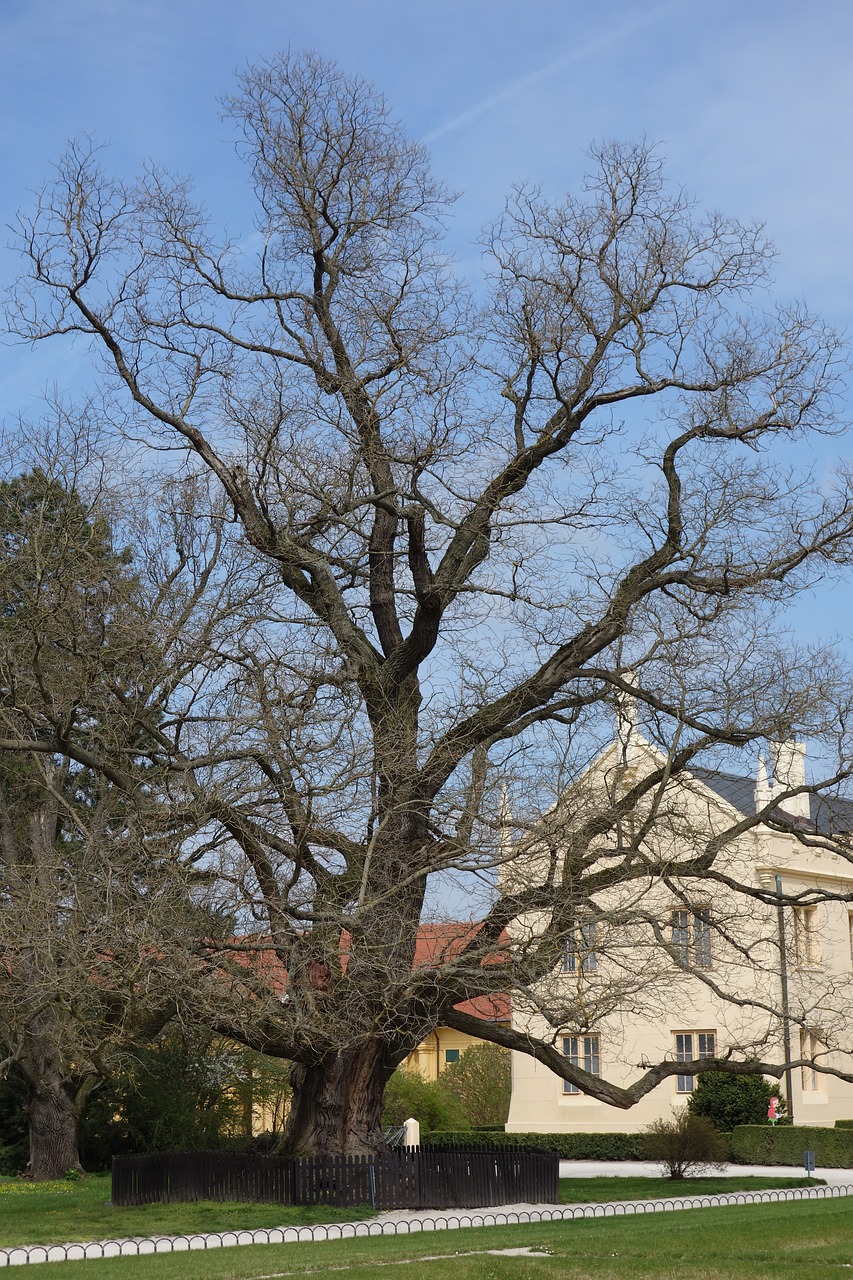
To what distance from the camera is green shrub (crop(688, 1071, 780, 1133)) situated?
1237 inches

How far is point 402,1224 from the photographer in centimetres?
1659

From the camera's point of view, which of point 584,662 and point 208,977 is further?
point 584,662

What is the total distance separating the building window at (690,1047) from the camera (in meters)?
34.6

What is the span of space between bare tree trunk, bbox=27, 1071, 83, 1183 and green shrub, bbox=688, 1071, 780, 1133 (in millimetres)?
13947

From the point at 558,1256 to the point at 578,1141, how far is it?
2223cm

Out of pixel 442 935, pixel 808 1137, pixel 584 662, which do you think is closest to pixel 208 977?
pixel 442 935

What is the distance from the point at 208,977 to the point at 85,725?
8362mm

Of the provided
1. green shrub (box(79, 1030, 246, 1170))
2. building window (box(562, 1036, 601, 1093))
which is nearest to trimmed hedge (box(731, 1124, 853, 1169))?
building window (box(562, 1036, 601, 1093))

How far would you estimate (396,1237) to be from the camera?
592 inches

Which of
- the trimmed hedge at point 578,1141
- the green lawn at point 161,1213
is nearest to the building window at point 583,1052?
the trimmed hedge at point 578,1141

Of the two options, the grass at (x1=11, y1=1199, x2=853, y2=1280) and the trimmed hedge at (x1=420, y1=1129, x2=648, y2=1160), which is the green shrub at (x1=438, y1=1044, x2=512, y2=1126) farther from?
the grass at (x1=11, y1=1199, x2=853, y2=1280)

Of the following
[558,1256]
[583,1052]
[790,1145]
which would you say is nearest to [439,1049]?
[583,1052]

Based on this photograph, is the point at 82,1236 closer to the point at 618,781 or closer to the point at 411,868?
the point at 411,868

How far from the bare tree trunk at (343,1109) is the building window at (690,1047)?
17292 millimetres
